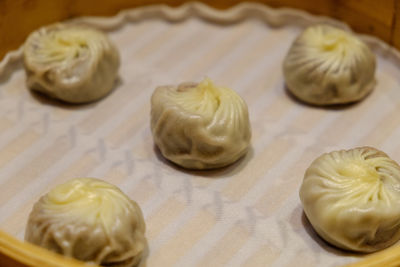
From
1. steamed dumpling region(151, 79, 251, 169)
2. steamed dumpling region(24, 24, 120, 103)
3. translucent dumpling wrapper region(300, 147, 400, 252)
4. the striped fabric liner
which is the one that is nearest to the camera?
translucent dumpling wrapper region(300, 147, 400, 252)

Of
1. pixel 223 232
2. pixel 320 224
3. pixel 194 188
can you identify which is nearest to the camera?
pixel 320 224

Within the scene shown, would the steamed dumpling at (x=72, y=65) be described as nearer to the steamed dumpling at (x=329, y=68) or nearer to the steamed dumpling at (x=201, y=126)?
the steamed dumpling at (x=201, y=126)

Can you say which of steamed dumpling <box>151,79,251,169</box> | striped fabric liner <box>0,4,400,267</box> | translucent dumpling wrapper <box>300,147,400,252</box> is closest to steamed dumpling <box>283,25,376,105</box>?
striped fabric liner <box>0,4,400,267</box>

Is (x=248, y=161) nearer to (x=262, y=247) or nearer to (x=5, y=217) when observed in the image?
(x=262, y=247)

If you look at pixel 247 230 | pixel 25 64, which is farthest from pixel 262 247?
pixel 25 64

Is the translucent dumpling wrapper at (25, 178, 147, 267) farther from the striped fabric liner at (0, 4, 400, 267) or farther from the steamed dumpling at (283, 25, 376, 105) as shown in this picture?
the steamed dumpling at (283, 25, 376, 105)

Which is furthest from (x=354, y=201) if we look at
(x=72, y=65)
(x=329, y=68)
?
(x=72, y=65)

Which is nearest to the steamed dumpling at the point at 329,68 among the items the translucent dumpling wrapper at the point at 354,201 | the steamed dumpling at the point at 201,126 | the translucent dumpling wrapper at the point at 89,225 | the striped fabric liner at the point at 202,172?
the striped fabric liner at the point at 202,172
